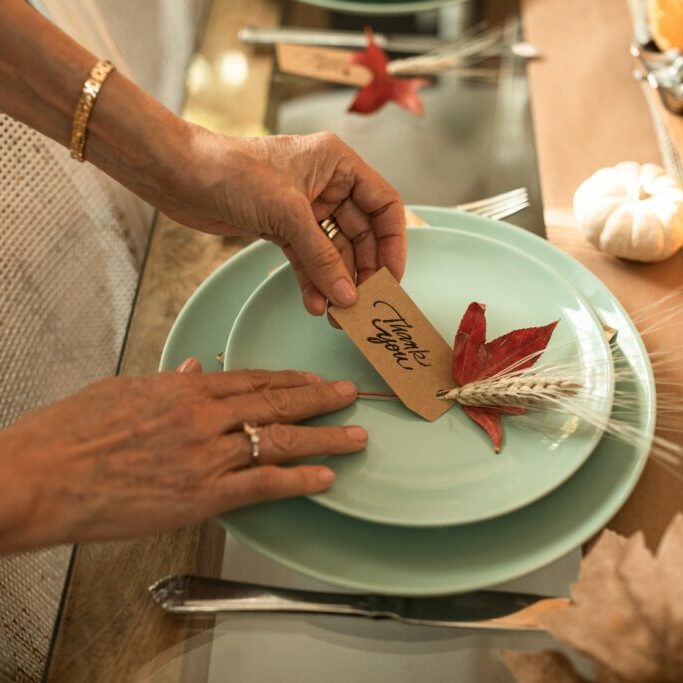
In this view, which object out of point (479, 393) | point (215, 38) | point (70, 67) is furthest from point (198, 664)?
point (215, 38)

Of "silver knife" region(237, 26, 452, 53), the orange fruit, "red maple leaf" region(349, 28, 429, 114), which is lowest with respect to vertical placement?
the orange fruit

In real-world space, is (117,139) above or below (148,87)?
below

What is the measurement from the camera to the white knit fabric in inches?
33.6

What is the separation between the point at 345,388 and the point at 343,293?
101 mm

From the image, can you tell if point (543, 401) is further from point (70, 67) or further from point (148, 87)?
point (148, 87)

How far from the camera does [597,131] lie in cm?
117

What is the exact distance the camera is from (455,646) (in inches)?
28.1

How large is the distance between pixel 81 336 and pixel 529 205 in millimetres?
690

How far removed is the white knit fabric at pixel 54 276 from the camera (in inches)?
33.6

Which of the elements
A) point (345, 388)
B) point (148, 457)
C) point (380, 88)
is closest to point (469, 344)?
point (345, 388)

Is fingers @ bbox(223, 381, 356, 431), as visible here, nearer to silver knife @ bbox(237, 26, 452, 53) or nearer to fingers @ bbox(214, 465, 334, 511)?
fingers @ bbox(214, 465, 334, 511)

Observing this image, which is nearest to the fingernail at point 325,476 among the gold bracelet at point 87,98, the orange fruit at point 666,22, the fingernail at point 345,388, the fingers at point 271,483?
the fingers at point 271,483

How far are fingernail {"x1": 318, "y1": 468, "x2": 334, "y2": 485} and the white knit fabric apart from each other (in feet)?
1.37

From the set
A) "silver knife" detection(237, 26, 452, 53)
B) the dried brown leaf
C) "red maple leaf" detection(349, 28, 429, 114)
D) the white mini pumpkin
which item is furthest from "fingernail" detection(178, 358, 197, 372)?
"silver knife" detection(237, 26, 452, 53)
